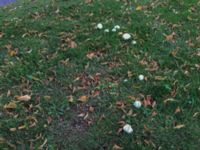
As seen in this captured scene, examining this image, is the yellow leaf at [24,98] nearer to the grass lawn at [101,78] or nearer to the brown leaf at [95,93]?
the grass lawn at [101,78]

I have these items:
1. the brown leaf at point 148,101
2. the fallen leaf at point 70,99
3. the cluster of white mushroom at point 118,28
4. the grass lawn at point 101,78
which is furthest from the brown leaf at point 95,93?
the cluster of white mushroom at point 118,28

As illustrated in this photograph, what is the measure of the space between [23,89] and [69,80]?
20.4 inches

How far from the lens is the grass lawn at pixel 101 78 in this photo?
3.80 metres

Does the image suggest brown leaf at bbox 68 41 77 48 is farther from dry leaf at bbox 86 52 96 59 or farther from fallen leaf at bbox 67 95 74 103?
fallen leaf at bbox 67 95 74 103

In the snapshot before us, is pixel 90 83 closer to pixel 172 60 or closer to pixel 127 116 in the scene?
pixel 127 116

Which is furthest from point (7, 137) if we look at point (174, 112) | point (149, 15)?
point (149, 15)

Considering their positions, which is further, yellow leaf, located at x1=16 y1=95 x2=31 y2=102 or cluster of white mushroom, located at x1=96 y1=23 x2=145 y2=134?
yellow leaf, located at x1=16 y1=95 x2=31 y2=102

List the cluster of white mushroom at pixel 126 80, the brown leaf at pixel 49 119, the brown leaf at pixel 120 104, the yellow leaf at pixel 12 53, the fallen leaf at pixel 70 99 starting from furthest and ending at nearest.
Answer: the yellow leaf at pixel 12 53, the fallen leaf at pixel 70 99, the brown leaf at pixel 120 104, the brown leaf at pixel 49 119, the cluster of white mushroom at pixel 126 80

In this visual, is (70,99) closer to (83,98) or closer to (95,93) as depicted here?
(83,98)

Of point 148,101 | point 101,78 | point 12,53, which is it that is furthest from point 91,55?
point 148,101

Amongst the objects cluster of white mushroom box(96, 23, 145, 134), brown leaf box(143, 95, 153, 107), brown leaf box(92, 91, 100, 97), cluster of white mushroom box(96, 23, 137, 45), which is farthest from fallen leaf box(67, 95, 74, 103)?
cluster of white mushroom box(96, 23, 137, 45)

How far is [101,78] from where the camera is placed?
177 inches

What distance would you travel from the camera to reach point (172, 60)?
4770 mm

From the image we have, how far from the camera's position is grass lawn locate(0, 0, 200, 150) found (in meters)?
3.80
